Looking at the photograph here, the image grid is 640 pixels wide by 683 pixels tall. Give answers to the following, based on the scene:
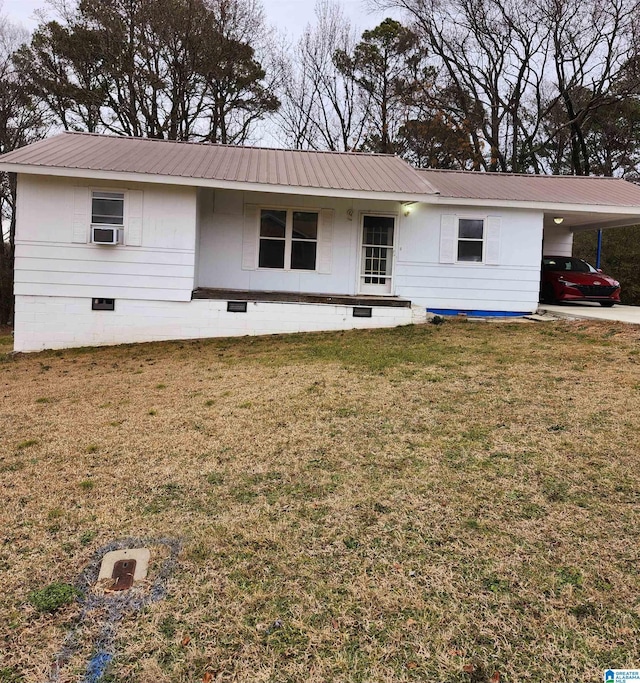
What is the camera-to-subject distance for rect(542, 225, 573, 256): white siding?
14.3m

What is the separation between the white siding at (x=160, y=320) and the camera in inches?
356

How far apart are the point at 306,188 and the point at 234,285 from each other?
2736 millimetres

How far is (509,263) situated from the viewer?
1093 centimetres

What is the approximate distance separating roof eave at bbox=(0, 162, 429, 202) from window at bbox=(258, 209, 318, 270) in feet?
4.41

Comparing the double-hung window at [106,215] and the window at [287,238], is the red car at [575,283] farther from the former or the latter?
the double-hung window at [106,215]

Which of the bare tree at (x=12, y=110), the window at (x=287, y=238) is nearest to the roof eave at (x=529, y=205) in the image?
the window at (x=287, y=238)

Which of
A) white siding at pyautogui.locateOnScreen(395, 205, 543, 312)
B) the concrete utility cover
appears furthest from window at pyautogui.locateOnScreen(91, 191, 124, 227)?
the concrete utility cover

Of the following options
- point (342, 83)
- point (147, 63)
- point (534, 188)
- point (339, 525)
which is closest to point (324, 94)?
point (342, 83)

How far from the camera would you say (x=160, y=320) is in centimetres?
931

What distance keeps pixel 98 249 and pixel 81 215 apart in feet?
2.26

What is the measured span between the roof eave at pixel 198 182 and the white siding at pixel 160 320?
2.18 meters

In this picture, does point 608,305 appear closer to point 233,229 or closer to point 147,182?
point 233,229

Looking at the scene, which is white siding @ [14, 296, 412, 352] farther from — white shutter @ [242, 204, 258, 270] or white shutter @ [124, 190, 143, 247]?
white shutter @ [242, 204, 258, 270]

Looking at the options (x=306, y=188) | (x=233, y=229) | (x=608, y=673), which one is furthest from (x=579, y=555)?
(x=233, y=229)
